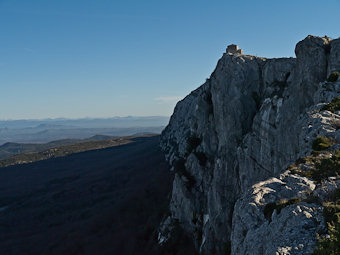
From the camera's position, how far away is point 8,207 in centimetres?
11356

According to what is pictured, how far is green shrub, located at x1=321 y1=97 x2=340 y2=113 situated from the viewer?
61.8 ft

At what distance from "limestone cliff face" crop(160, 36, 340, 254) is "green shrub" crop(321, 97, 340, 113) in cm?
104

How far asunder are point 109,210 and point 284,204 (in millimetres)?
74378

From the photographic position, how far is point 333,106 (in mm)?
18984

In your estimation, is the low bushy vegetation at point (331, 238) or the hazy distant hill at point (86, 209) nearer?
the low bushy vegetation at point (331, 238)

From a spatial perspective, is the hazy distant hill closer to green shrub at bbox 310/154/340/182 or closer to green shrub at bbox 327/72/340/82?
green shrub at bbox 327/72/340/82

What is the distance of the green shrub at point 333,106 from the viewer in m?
18.8

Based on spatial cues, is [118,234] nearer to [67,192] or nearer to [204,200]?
[204,200]

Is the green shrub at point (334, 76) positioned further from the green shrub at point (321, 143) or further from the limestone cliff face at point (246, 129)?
the green shrub at point (321, 143)

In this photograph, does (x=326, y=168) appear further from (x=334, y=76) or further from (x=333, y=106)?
(x=334, y=76)

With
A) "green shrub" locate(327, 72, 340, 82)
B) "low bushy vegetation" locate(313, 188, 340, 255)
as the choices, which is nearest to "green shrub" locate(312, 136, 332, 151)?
"low bushy vegetation" locate(313, 188, 340, 255)

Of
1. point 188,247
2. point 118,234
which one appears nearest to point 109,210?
point 118,234

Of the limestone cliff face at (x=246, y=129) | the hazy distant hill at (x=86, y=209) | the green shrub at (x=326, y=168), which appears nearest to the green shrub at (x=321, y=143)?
the limestone cliff face at (x=246, y=129)

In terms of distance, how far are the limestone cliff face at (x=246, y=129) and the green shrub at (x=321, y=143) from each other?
3.18 feet
